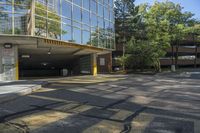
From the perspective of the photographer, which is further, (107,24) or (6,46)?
(107,24)

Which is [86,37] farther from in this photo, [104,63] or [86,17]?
[104,63]

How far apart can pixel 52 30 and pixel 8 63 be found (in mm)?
4261

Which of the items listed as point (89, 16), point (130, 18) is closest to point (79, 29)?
point (89, 16)

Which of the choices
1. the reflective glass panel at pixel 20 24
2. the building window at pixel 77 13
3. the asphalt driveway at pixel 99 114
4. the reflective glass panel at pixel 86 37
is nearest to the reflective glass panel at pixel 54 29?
the reflective glass panel at pixel 20 24

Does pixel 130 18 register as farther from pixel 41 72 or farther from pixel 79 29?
pixel 79 29

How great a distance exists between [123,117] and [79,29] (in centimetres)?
2261

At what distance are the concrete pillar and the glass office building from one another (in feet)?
6.89

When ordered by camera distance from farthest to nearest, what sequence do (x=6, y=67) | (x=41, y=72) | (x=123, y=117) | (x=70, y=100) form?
1. (x=41, y=72)
2. (x=6, y=67)
3. (x=70, y=100)
4. (x=123, y=117)

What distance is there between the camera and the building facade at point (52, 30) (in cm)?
2559

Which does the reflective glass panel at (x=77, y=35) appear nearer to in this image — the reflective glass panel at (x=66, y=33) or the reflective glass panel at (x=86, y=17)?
the reflective glass panel at (x=66, y=33)

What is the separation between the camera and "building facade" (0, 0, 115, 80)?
25.6m

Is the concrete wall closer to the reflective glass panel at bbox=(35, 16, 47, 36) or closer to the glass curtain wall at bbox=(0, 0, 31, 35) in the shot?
the reflective glass panel at bbox=(35, 16, 47, 36)

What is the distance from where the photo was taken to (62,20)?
30000 millimetres

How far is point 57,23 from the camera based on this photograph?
2903cm
